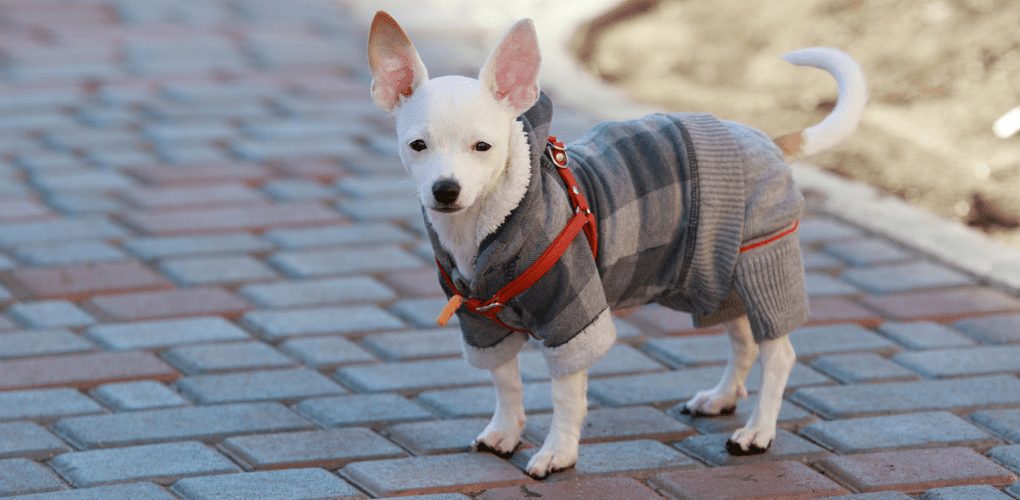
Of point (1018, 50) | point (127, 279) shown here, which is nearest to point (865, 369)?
point (127, 279)

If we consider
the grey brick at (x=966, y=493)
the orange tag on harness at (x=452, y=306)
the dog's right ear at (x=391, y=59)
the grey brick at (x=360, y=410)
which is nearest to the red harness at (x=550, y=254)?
the orange tag on harness at (x=452, y=306)

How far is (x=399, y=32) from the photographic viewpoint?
3.15 metres

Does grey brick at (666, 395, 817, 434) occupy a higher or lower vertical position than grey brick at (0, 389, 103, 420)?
lower

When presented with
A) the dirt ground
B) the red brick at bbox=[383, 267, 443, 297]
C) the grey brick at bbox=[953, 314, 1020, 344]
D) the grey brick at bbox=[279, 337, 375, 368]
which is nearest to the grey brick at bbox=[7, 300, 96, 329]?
the grey brick at bbox=[279, 337, 375, 368]

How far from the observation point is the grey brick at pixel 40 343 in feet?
13.4

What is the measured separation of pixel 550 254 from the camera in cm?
320

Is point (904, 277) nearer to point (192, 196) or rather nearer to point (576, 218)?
point (576, 218)

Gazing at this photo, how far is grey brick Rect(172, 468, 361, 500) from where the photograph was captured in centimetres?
324

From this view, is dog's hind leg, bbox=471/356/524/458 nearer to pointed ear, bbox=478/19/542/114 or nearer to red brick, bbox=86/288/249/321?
pointed ear, bbox=478/19/542/114

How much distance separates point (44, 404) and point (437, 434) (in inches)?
41.3

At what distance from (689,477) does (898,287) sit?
5.45 feet

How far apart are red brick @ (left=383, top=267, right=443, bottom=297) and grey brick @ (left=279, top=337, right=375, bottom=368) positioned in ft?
1.47

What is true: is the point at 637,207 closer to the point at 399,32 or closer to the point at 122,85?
the point at 399,32

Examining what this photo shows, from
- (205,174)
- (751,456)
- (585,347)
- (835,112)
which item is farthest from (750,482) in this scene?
(205,174)
